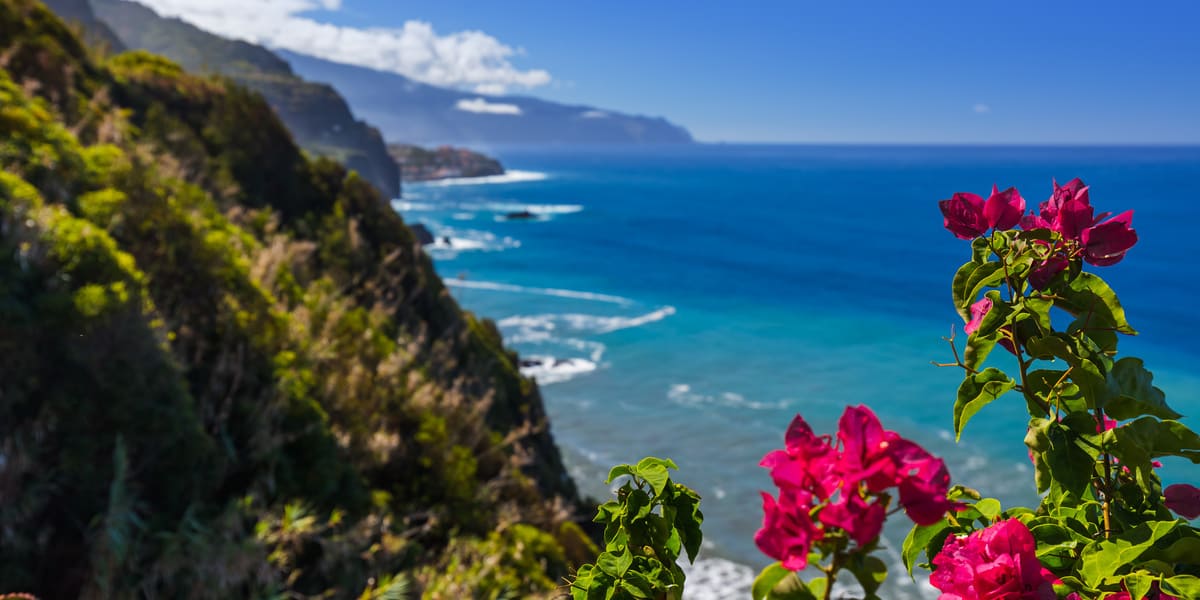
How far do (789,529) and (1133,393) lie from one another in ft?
2.21

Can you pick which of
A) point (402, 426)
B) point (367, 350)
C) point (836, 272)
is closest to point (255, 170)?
point (367, 350)

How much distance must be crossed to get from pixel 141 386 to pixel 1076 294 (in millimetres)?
6019

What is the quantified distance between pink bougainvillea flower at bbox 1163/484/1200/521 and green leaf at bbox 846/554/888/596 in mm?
776

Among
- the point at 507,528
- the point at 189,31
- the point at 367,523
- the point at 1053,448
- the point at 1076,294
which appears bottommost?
the point at 507,528

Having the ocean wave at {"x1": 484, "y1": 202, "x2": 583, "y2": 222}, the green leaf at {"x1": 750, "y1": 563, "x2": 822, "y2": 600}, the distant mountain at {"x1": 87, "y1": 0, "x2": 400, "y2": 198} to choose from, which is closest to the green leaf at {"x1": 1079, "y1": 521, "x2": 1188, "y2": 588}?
the green leaf at {"x1": 750, "y1": 563, "x2": 822, "y2": 600}

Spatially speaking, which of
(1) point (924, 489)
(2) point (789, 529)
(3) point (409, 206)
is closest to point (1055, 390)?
(1) point (924, 489)

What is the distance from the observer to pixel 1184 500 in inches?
51.2

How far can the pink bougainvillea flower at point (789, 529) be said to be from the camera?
33.4 inches

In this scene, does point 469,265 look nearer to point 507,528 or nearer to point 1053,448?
point 507,528

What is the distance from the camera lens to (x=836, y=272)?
58.0 metres

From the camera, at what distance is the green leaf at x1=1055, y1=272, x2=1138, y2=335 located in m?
1.22

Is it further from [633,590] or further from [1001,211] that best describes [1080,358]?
[633,590]

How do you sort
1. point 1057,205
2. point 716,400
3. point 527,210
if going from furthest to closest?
point 527,210 → point 716,400 → point 1057,205

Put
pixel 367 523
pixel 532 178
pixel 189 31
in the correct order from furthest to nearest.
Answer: pixel 189 31 < pixel 532 178 < pixel 367 523
